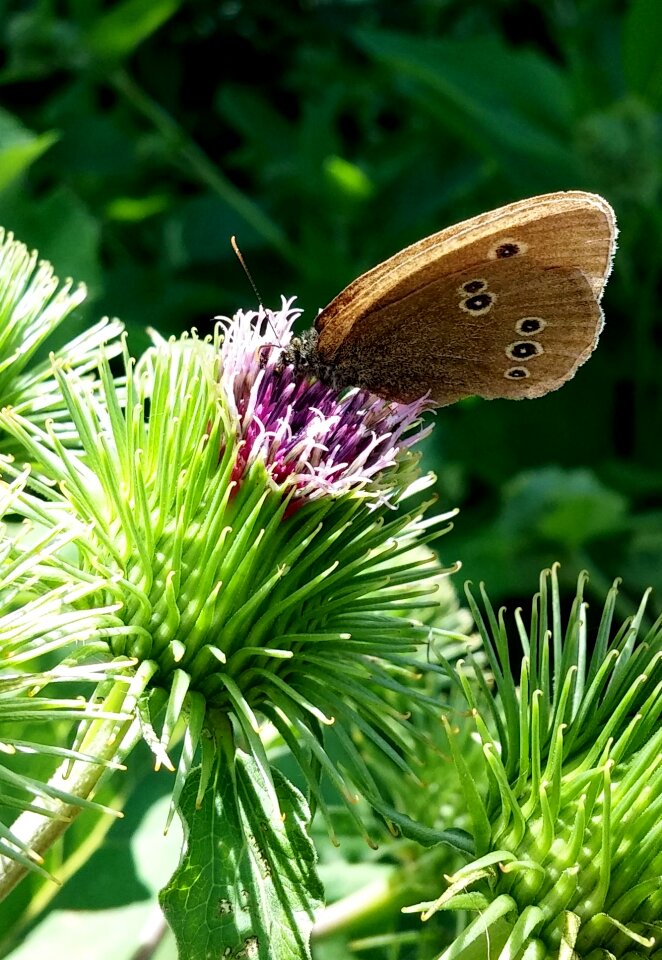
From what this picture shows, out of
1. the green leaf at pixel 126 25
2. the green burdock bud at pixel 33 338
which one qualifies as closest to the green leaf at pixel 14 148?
the green burdock bud at pixel 33 338

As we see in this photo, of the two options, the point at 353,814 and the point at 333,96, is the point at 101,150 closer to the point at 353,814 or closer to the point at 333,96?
the point at 333,96

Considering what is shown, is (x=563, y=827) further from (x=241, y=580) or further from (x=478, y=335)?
(x=478, y=335)

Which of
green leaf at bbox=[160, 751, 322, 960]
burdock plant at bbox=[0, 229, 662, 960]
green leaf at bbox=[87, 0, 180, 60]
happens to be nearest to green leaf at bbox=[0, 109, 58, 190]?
burdock plant at bbox=[0, 229, 662, 960]

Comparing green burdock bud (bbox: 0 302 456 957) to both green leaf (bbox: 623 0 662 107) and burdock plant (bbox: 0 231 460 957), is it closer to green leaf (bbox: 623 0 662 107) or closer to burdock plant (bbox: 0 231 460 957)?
burdock plant (bbox: 0 231 460 957)

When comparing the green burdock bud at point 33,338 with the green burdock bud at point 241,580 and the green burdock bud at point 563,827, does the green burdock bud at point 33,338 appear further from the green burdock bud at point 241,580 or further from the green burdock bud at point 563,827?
the green burdock bud at point 563,827

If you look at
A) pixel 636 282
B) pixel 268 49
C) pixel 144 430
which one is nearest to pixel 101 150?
pixel 268 49

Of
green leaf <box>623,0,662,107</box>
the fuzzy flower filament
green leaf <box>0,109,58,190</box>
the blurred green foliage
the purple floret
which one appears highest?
green leaf <box>623,0,662,107</box>

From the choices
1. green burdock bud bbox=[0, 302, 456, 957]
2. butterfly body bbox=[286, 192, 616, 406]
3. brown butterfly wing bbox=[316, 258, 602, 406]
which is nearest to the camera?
green burdock bud bbox=[0, 302, 456, 957]
